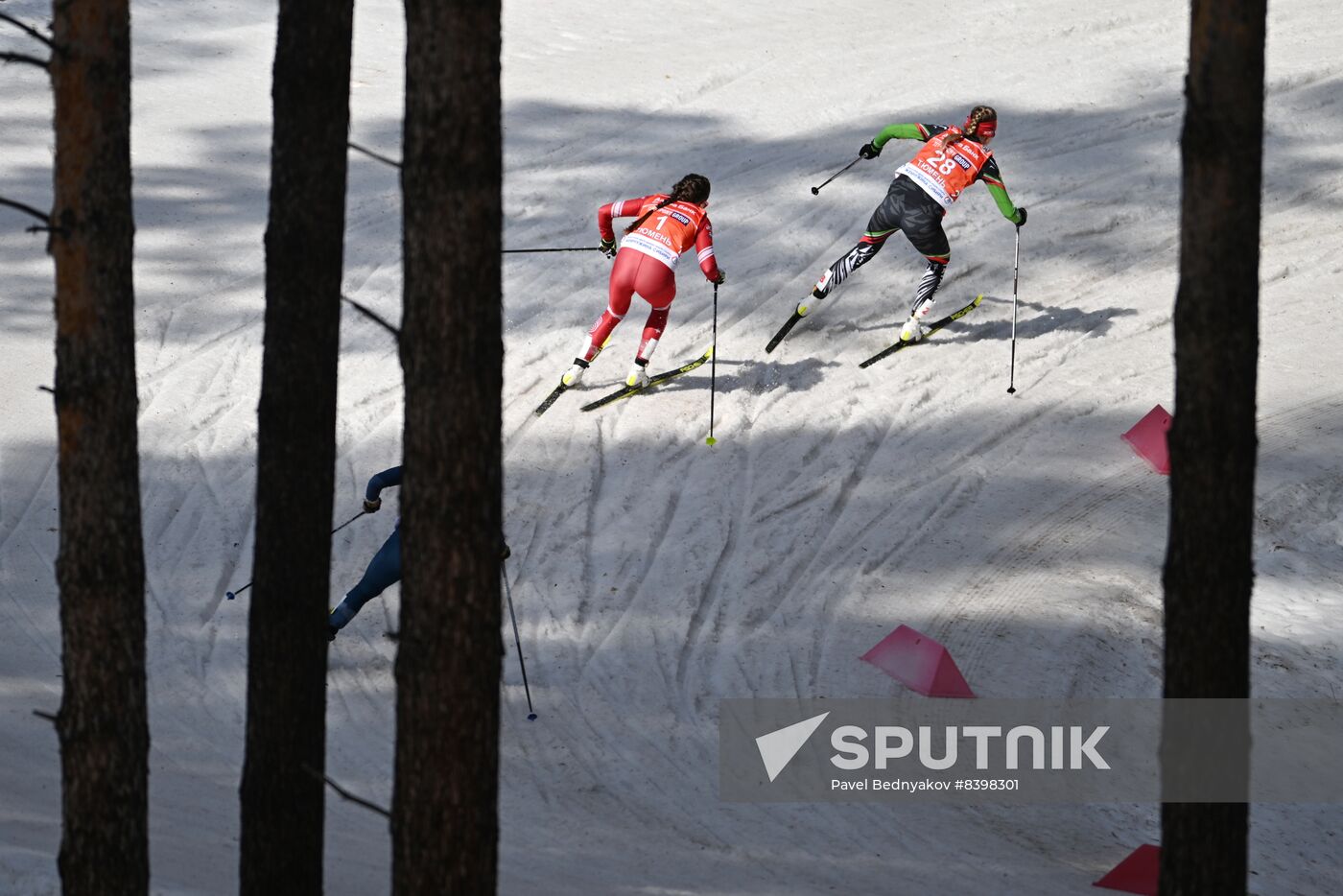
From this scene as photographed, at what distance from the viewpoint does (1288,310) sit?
527 inches

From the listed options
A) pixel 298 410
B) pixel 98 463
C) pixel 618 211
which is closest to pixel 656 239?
pixel 618 211

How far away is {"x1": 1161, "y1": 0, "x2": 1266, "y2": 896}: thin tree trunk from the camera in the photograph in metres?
4.96

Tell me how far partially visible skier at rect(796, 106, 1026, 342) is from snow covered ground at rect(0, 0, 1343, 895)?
0.92 metres

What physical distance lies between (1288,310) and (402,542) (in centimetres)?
1041

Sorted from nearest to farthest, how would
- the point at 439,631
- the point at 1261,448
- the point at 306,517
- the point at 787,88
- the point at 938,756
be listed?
the point at 439,631, the point at 306,517, the point at 938,756, the point at 1261,448, the point at 787,88

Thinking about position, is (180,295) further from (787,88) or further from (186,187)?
(787,88)

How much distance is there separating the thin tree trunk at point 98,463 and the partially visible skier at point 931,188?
26.7 feet

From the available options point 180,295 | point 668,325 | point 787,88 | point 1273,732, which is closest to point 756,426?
point 668,325

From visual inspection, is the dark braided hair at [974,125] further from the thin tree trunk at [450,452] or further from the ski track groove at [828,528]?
the thin tree trunk at [450,452]

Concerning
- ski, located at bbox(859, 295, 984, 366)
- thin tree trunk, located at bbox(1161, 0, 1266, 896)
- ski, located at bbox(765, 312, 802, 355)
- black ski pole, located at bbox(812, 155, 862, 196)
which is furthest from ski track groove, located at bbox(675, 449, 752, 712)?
thin tree trunk, located at bbox(1161, 0, 1266, 896)

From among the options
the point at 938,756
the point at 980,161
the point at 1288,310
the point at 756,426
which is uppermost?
the point at 980,161

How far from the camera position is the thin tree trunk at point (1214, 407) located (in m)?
4.96

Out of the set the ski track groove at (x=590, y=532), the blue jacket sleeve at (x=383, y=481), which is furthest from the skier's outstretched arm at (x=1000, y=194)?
the blue jacket sleeve at (x=383, y=481)

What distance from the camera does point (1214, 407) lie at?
4961mm
